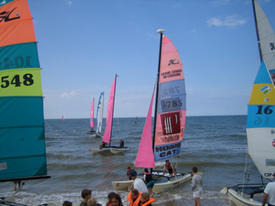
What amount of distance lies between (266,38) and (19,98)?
7.87m

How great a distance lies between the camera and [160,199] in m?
9.41

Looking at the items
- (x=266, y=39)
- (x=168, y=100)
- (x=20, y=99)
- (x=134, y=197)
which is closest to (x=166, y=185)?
(x=168, y=100)

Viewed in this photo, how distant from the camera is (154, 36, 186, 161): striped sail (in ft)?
34.5

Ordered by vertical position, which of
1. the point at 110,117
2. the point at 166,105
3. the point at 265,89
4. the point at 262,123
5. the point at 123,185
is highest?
the point at 265,89

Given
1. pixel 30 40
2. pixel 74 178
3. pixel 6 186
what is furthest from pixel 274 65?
pixel 6 186

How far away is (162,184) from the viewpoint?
9711mm

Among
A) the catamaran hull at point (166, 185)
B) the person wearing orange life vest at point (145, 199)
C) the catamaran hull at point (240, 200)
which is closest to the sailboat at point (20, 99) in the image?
the person wearing orange life vest at point (145, 199)

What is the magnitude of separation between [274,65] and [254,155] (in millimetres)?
3170

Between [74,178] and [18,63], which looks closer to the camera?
[18,63]

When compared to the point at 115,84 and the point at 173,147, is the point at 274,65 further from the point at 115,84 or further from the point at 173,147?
the point at 115,84

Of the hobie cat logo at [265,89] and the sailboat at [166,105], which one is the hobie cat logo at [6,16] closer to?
the sailboat at [166,105]

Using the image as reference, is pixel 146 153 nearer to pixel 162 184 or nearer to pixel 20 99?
pixel 162 184

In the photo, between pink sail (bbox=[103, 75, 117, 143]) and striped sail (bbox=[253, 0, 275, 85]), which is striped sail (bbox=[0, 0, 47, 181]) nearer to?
striped sail (bbox=[253, 0, 275, 85])

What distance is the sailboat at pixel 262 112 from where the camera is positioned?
7418 mm
